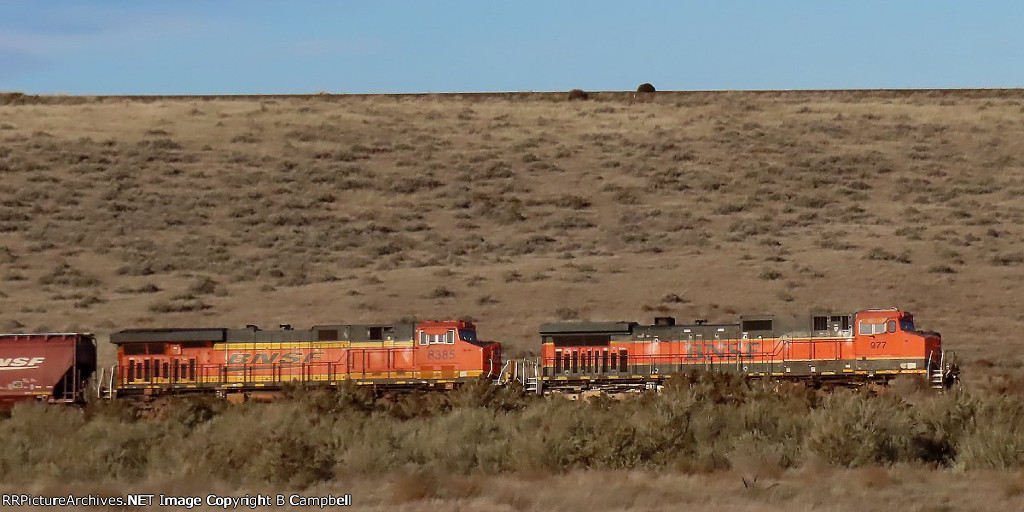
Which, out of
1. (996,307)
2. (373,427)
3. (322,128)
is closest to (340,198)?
(322,128)

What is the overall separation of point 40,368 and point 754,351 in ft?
59.8

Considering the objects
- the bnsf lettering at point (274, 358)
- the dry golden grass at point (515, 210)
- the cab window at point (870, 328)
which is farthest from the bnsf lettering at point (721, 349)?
the bnsf lettering at point (274, 358)

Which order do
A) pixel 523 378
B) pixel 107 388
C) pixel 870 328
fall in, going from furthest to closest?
pixel 107 388
pixel 870 328
pixel 523 378

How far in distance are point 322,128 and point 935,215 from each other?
3590 cm

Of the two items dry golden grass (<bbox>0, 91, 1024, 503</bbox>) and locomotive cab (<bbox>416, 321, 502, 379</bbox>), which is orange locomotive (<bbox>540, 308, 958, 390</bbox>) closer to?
locomotive cab (<bbox>416, 321, 502, 379</bbox>)

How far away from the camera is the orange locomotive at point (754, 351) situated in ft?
109

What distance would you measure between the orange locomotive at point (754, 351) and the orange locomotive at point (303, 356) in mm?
2607

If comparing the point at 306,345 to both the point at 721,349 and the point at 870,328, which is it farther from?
the point at 870,328

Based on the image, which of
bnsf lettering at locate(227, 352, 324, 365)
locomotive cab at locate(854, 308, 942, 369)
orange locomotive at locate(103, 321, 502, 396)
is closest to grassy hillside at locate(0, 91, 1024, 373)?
locomotive cab at locate(854, 308, 942, 369)

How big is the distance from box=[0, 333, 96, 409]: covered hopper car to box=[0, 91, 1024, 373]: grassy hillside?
460 inches

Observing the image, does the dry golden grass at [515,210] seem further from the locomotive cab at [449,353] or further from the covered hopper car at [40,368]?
the covered hopper car at [40,368]

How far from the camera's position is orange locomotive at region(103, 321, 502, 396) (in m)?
34.3

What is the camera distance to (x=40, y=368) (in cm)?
3353

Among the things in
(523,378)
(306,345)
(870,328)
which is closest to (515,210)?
(306,345)
